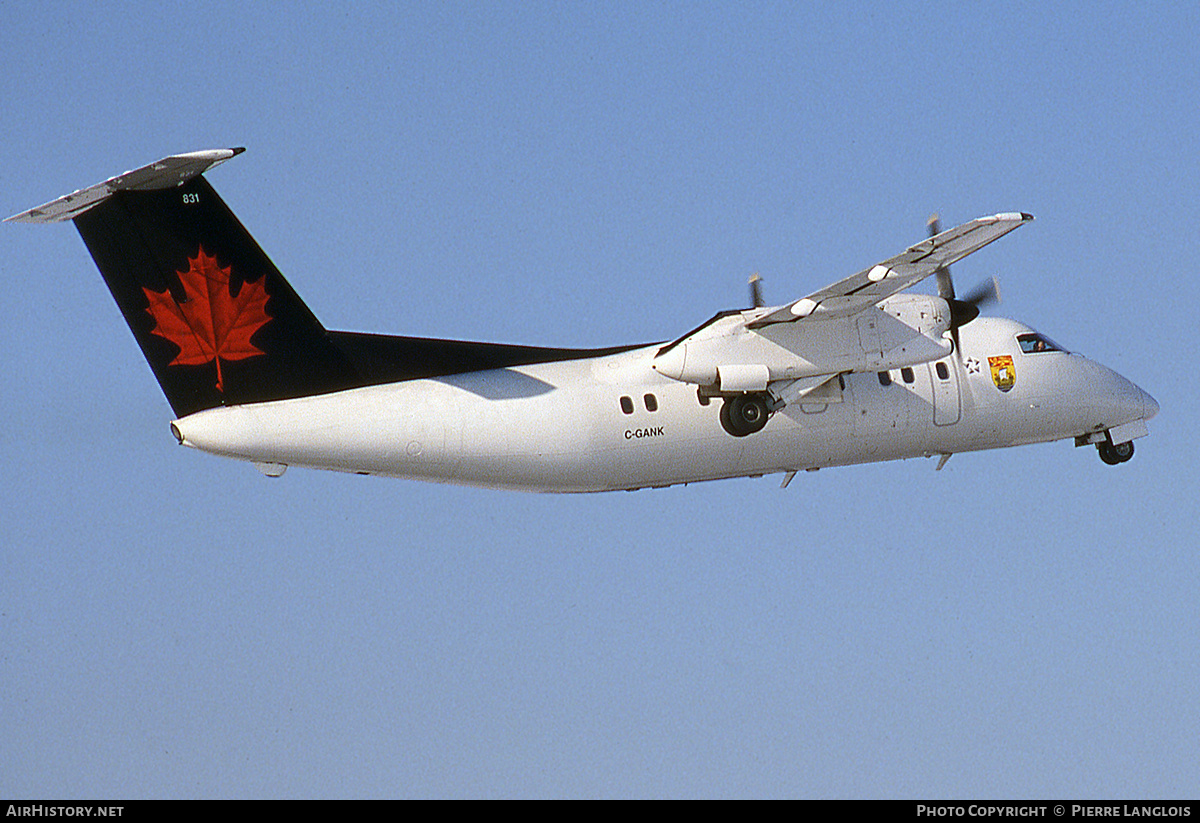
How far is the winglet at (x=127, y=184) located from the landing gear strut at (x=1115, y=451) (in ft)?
56.1

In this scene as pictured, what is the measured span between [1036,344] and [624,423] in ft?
27.5

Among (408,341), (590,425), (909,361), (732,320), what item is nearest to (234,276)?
(408,341)

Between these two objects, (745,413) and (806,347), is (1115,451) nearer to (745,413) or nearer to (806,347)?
(806,347)

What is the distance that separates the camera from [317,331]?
2264 centimetres

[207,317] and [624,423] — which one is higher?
[207,317]

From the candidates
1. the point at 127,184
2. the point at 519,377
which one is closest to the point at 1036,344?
the point at 519,377

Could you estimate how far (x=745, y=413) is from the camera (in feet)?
77.5

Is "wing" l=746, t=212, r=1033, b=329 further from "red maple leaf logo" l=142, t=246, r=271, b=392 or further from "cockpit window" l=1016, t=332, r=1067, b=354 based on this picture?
"red maple leaf logo" l=142, t=246, r=271, b=392

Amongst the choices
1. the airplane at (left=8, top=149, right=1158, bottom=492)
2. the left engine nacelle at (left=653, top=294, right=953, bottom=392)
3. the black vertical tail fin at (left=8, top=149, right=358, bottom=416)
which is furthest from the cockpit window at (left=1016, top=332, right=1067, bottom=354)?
the black vertical tail fin at (left=8, top=149, right=358, bottom=416)

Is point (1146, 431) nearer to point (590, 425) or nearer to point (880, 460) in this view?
point (880, 460)

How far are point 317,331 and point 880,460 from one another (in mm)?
10017

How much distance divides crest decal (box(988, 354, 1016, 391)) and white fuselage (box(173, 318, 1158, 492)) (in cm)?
10

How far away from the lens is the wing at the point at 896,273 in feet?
69.5
